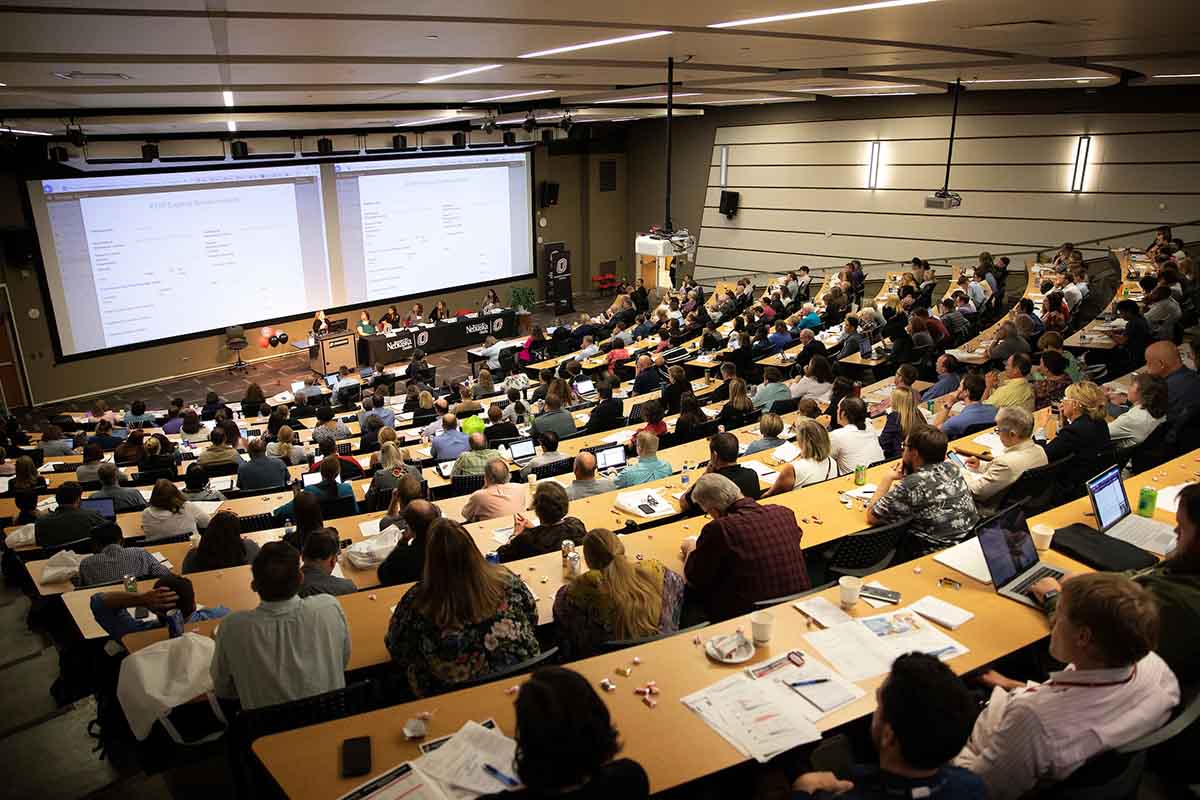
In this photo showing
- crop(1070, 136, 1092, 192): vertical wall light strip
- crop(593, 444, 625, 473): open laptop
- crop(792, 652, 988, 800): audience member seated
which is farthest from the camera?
crop(1070, 136, 1092, 192): vertical wall light strip

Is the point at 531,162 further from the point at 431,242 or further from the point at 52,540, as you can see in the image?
the point at 52,540

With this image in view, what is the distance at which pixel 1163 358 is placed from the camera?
20.1 ft

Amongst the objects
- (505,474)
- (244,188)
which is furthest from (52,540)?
(244,188)

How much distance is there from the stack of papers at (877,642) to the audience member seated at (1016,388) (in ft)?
12.9

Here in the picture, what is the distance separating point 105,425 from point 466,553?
315 inches

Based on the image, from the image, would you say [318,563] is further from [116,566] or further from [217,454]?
[217,454]

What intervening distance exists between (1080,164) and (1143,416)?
33.0ft

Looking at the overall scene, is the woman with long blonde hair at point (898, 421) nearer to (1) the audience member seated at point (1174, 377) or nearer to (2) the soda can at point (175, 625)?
(1) the audience member seated at point (1174, 377)

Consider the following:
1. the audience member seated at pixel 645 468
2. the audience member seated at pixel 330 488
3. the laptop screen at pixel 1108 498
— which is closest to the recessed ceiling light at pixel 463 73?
the audience member seated at pixel 645 468

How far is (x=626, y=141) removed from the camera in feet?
69.5

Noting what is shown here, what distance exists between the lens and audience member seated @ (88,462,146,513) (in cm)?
627

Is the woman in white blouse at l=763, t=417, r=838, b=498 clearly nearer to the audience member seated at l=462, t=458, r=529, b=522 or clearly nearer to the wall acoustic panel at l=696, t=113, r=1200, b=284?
the audience member seated at l=462, t=458, r=529, b=522

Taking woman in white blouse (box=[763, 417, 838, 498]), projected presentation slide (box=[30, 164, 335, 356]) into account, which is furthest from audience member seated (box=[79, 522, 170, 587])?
projected presentation slide (box=[30, 164, 335, 356])

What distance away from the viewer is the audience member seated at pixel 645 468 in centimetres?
566
